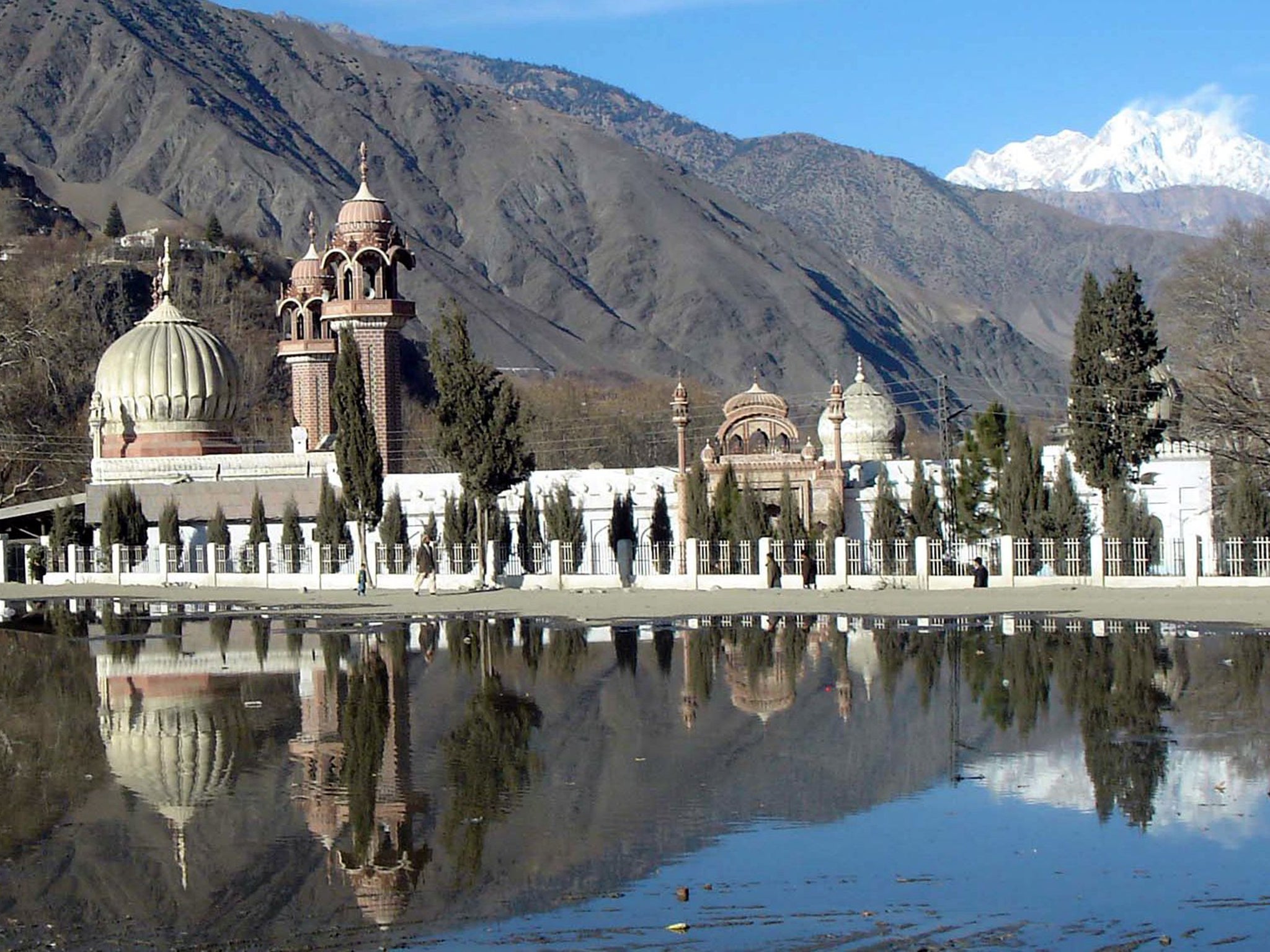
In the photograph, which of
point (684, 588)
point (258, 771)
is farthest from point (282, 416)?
point (258, 771)

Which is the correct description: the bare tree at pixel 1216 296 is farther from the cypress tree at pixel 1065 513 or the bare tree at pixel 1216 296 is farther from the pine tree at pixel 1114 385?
the cypress tree at pixel 1065 513

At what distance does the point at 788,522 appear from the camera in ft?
127

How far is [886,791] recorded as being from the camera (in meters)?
13.4

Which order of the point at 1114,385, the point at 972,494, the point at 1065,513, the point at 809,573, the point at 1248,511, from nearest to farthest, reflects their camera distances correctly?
the point at 1248,511, the point at 809,573, the point at 1065,513, the point at 1114,385, the point at 972,494

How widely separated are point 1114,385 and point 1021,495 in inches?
121

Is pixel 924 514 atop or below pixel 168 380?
below

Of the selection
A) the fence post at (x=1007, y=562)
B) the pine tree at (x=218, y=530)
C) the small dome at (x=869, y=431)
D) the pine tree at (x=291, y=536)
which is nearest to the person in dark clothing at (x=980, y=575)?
the fence post at (x=1007, y=562)

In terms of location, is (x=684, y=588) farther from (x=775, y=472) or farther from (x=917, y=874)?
(x=917, y=874)

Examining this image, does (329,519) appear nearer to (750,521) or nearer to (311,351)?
(750,521)

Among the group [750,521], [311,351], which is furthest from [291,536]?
[311,351]

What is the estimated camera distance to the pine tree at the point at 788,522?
127 feet

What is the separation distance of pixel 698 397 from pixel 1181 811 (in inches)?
3999

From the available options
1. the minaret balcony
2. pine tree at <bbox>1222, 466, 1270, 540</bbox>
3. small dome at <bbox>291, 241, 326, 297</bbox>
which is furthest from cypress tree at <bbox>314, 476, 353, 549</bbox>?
pine tree at <bbox>1222, 466, 1270, 540</bbox>

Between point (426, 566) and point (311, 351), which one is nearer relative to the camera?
point (426, 566)
